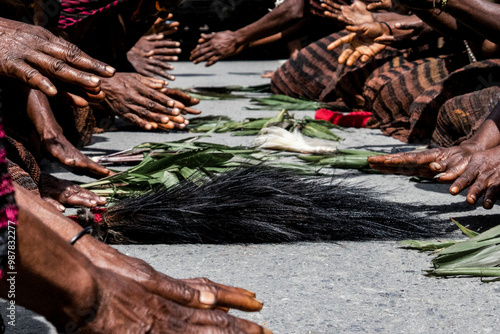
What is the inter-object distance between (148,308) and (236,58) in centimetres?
1109

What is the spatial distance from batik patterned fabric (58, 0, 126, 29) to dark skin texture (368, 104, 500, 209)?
2064mm

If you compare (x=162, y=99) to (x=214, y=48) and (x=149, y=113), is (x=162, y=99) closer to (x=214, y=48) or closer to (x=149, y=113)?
(x=149, y=113)

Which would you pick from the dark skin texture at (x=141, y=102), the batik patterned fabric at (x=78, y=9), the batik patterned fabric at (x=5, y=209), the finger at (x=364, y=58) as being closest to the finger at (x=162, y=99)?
the dark skin texture at (x=141, y=102)

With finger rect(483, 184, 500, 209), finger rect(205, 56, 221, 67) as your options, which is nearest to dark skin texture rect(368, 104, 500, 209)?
finger rect(483, 184, 500, 209)

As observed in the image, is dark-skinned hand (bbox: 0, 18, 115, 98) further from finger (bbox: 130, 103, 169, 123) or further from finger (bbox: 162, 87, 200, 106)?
finger (bbox: 162, 87, 200, 106)

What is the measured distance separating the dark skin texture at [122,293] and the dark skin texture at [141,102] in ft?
6.42

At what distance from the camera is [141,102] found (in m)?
3.25

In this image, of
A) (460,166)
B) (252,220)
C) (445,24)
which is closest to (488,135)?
(460,166)

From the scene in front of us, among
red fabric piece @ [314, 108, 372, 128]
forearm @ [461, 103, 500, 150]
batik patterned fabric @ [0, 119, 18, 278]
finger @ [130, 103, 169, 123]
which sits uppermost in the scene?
batik patterned fabric @ [0, 119, 18, 278]

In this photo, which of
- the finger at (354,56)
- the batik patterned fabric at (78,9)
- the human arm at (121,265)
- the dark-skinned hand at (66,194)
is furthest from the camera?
the finger at (354,56)

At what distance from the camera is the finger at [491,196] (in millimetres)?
2084

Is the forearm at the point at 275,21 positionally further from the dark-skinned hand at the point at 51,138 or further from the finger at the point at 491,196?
the finger at the point at 491,196

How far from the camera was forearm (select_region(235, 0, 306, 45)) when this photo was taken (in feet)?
18.5

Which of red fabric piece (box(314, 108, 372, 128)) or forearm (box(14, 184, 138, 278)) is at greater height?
forearm (box(14, 184, 138, 278))
